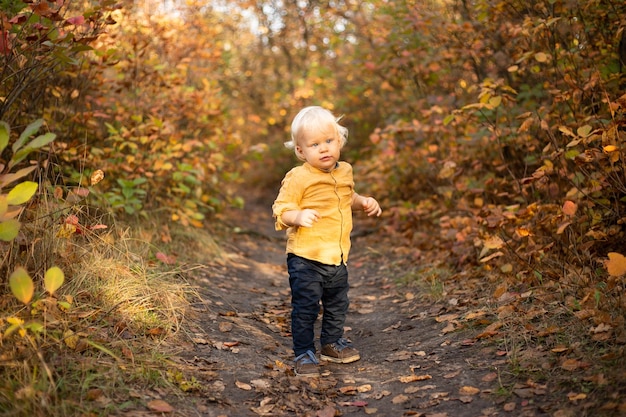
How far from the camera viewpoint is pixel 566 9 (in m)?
4.92

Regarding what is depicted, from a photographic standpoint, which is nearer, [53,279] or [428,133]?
[53,279]

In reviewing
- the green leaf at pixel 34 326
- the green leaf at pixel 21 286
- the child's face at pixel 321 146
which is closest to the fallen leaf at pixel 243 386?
the green leaf at pixel 34 326

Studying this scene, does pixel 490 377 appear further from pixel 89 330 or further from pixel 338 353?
pixel 89 330

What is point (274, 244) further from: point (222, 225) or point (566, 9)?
point (566, 9)

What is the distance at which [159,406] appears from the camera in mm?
2854

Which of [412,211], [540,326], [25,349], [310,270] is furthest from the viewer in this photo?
[412,211]

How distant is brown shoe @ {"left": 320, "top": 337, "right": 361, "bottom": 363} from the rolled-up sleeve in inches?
34.7

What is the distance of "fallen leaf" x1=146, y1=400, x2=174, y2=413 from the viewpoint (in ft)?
9.32

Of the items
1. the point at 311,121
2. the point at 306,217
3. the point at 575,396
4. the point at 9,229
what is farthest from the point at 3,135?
the point at 575,396

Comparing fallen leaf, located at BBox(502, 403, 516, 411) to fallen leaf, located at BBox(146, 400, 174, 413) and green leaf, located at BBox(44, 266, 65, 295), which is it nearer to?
fallen leaf, located at BBox(146, 400, 174, 413)

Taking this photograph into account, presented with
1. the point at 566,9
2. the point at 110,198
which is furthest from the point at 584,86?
the point at 110,198

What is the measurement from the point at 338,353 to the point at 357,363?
5.5 inches

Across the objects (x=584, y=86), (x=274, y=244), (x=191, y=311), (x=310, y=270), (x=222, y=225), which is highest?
(x=584, y=86)

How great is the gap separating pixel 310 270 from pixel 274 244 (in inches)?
184
